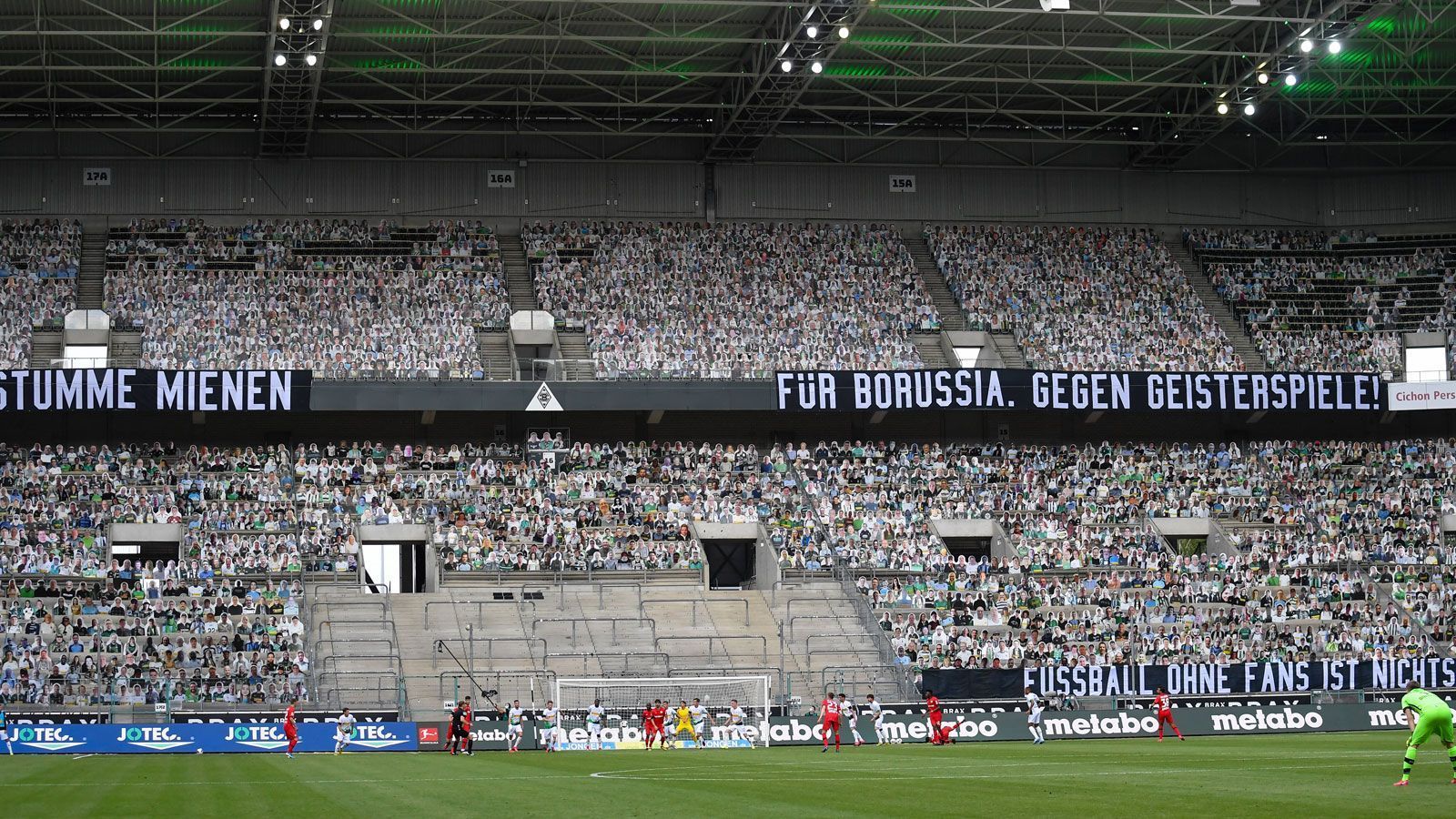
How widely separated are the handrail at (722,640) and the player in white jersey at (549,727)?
20.7 feet

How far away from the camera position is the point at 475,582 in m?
52.8

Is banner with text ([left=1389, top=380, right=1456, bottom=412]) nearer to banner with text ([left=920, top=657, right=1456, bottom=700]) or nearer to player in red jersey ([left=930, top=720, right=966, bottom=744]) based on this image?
banner with text ([left=920, top=657, right=1456, bottom=700])

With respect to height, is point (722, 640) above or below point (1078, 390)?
below

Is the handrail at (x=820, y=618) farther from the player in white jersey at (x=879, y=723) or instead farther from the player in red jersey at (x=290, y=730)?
the player in red jersey at (x=290, y=730)

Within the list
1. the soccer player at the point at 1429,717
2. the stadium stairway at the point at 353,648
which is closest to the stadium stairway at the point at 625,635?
the stadium stairway at the point at 353,648

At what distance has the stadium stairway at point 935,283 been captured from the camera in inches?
2564

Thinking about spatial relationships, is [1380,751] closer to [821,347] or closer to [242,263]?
[821,347]

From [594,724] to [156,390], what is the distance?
2179cm

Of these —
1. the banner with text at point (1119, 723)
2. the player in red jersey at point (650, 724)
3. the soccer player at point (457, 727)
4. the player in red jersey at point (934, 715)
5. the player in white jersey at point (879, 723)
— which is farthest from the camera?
the banner with text at point (1119, 723)

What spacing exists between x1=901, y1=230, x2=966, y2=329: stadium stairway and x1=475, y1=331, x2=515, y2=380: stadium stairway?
16963 mm

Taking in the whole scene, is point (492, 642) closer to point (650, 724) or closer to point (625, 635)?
point (625, 635)

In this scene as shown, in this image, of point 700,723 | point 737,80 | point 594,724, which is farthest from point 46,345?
point 700,723

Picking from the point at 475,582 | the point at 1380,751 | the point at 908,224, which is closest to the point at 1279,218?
the point at 908,224

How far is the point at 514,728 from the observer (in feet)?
136
